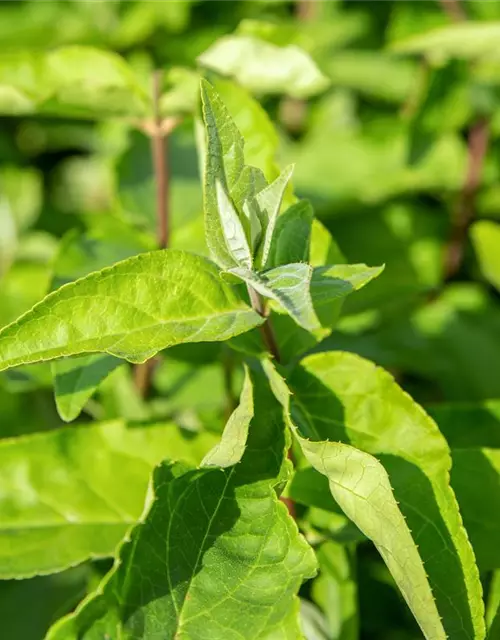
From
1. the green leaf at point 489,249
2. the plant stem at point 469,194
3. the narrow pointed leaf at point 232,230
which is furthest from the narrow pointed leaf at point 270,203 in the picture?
the plant stem at point 469,194

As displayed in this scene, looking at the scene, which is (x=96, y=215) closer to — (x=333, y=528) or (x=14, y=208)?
(x=14, y=208)

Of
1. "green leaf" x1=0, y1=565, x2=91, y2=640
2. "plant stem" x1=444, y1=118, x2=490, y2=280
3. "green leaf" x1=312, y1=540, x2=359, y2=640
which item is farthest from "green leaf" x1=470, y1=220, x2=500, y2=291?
"green leaf" x1=0, y1=565, x2=91, y2=640

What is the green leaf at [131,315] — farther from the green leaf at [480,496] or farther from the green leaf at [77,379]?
the green leaf at [480,496]

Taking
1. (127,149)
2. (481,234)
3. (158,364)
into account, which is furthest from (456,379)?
(127,149)

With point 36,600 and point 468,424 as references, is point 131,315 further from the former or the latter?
point 36,600

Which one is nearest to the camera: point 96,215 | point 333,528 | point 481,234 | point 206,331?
point 206,331

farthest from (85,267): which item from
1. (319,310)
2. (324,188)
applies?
(324,188)
